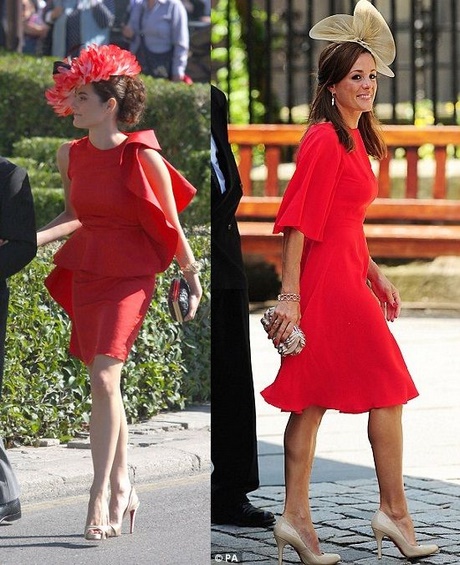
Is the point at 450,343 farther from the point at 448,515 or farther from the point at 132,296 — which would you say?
the point at 132,296

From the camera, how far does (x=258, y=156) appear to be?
1262 centimetres

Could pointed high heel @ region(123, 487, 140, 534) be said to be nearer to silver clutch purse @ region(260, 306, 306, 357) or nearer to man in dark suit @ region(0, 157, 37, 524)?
man in dark suit @ region(0, 157, 37, 524)

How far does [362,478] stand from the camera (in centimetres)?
573

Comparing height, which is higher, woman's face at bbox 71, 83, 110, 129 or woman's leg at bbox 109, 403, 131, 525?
woman's face at bbox 71, 83, 110, 129

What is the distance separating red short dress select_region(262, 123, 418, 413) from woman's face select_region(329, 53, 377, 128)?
104 millimetres

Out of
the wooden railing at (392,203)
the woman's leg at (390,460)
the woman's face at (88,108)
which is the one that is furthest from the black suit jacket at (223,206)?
the wooden railing at (392,203)

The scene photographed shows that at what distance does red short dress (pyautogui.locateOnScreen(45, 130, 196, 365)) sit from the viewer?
11.2ft

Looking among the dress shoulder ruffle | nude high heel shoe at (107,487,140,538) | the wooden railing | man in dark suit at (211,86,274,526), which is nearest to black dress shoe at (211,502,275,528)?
man in dark suit at (211,86,274,526)

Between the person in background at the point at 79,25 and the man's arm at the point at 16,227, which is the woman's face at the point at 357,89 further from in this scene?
the man's arm at the point at 16,227

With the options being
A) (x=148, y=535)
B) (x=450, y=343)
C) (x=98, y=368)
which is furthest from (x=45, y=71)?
(x=450, y=343)

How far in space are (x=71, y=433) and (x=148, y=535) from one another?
12.7 inches

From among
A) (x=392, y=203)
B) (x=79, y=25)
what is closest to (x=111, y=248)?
(x=79, y=25)

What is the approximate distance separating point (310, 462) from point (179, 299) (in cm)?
103

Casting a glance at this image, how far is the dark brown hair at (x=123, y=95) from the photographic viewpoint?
3412mm
